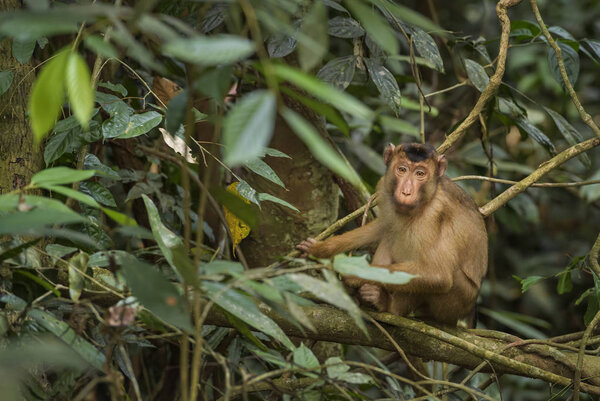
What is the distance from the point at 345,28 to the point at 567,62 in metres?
1.41

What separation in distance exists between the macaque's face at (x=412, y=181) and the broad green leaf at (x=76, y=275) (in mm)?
2085

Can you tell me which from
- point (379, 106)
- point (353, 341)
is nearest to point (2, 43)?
point (353, 341)

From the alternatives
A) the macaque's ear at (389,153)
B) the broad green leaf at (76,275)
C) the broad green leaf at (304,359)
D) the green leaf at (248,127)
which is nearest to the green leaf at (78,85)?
the green leaf at (248,127)

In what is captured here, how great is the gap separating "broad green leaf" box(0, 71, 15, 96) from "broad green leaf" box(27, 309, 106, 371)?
1.09 meters

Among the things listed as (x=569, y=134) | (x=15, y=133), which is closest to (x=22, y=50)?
(x=15, y=133)

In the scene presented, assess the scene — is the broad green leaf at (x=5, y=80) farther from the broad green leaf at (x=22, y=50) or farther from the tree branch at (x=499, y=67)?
the tree branch at (x=499, y=67)

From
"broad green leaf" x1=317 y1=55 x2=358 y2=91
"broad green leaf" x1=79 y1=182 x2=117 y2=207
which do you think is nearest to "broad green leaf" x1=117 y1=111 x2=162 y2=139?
"broad green leaf" x1=79 y1=182 x2=117 y2=207

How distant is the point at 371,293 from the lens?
392 centimetres

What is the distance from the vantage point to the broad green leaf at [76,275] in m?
2.25

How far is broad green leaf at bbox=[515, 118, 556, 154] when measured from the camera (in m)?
4.18

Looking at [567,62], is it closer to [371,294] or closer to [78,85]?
[371,294]

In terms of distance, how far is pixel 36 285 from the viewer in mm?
2436

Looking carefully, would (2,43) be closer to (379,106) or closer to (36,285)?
(36,285)

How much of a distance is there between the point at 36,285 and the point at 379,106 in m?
4.32
